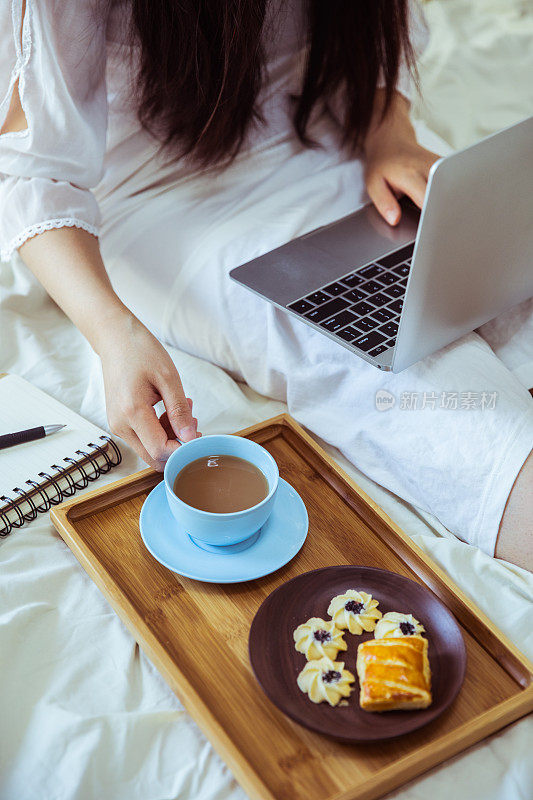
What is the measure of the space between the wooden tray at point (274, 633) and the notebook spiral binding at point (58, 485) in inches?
1.9

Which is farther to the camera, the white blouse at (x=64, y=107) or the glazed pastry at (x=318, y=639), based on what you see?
the white blouse at (x=64, y=107)

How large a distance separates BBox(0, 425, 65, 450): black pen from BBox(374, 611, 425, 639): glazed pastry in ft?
1.44

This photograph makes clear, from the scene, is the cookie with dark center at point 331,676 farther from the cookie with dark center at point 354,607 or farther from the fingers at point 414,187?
the fingers at point 414,187

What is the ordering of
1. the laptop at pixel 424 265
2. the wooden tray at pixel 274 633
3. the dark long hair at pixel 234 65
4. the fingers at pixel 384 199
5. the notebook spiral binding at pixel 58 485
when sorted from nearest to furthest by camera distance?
the wooden tray at pixel 274 633 → the laptop at pixel 424 265 → the notebook spiral binding at pixel 58 485 → the dark long hair at pixel 234 65 → the fingers at pixel 384 199

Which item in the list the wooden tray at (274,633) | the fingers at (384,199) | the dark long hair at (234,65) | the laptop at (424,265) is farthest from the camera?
the fingers at (384,199)

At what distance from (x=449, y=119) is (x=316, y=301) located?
76 centimetres

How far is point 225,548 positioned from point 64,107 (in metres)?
0.59

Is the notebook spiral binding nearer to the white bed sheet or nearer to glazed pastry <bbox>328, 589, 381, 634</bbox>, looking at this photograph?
the white bed sheet

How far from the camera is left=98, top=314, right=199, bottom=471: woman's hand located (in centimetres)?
77

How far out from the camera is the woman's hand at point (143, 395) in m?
0.77

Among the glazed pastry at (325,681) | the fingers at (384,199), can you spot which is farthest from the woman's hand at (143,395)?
the fingers at (384,199)

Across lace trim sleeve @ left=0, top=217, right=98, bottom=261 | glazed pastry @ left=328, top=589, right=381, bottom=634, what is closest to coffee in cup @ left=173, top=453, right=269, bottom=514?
glazed pastry @ left=328, top=589, right=381, bottom=634

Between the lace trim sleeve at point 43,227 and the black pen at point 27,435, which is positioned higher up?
the lace trim sleeve at point 43,227

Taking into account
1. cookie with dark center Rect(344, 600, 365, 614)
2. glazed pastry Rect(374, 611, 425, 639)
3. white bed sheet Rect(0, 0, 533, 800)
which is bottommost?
white bed sheet Rect(0, 0, 533, 800)
